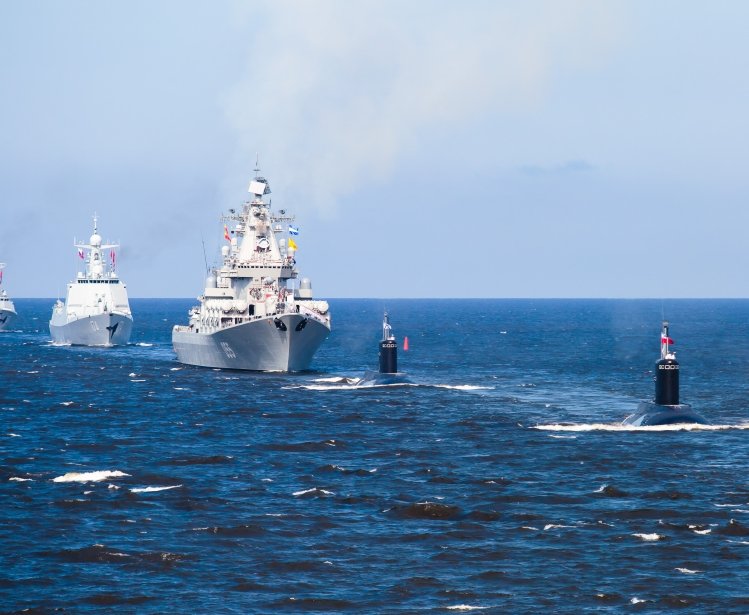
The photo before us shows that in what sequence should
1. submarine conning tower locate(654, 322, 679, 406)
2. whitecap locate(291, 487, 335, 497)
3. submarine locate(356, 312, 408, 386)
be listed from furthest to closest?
submarine locate(356, 312, 408, 386), submarine conning tower locate(654, 322, 679, 406), whitecap locate(291, 487, 335, 497)

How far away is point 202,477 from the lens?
51.4 meters

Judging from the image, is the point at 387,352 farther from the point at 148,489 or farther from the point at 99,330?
the point at 99,330

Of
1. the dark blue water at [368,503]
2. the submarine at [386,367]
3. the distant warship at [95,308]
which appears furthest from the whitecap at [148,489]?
the distant warship at [95,308]

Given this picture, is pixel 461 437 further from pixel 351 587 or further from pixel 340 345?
pixel 340 345

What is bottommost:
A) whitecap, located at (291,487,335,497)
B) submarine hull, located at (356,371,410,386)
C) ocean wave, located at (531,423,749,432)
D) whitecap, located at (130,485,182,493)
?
whitecap, located at (130,485,182,493)

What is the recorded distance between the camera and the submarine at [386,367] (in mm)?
92438

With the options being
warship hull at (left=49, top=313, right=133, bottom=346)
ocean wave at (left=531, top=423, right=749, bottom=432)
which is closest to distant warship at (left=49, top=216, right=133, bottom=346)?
warship hull at (left=49, top=313, right=133, bottom=346)

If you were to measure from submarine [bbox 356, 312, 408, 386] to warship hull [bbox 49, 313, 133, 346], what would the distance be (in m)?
64.3

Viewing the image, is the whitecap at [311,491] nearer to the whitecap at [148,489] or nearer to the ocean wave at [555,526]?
the whitecap at [148,489]

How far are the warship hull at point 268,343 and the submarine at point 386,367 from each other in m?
9.68

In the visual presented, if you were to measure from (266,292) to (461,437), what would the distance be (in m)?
46.5

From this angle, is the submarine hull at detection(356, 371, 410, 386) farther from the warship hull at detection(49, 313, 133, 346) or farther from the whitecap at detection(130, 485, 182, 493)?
the warship hull at detection(49, 313, 133, 346)

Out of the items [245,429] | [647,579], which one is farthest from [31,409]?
[647,579]

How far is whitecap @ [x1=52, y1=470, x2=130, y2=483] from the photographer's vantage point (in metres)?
50.2
